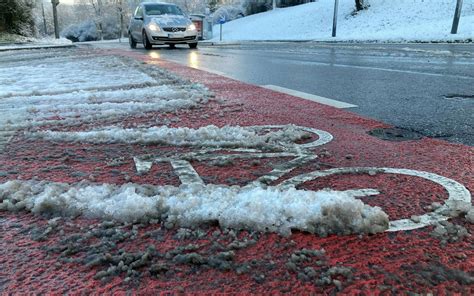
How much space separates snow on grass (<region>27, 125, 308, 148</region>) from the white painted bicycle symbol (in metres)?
0.09

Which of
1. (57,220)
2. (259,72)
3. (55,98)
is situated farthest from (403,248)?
(259,72)

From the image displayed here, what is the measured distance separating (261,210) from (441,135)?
1.70 meters

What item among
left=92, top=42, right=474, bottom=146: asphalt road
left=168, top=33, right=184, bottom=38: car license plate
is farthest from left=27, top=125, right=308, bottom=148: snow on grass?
left=168, top=33, right=184, bottom=38: car license plate

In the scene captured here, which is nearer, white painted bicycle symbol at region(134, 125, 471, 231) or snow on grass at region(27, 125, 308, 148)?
white painted bicycle symbol at region(134, 125, 471, 231)

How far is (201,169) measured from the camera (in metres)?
1.72

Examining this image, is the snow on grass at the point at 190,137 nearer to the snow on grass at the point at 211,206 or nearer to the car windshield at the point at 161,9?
the snow on grass at the point at 211,206

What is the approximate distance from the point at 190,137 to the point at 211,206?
3.37 feet

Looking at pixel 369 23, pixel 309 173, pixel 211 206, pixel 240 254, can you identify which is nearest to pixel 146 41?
pixel 309 173

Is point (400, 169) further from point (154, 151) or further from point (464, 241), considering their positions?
point (154, 151)

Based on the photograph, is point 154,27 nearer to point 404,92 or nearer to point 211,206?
point 404,92

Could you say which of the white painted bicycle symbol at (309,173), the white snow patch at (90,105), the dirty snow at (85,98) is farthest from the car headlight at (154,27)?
the white painted bicycle symbol at (309,173)

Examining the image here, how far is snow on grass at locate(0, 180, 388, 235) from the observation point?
115 cm

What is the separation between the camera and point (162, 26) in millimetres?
14594

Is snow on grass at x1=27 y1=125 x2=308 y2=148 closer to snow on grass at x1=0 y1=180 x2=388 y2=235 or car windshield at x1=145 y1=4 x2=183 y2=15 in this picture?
snow on grass at x1=0 y1=180 x2=388 y2=235
